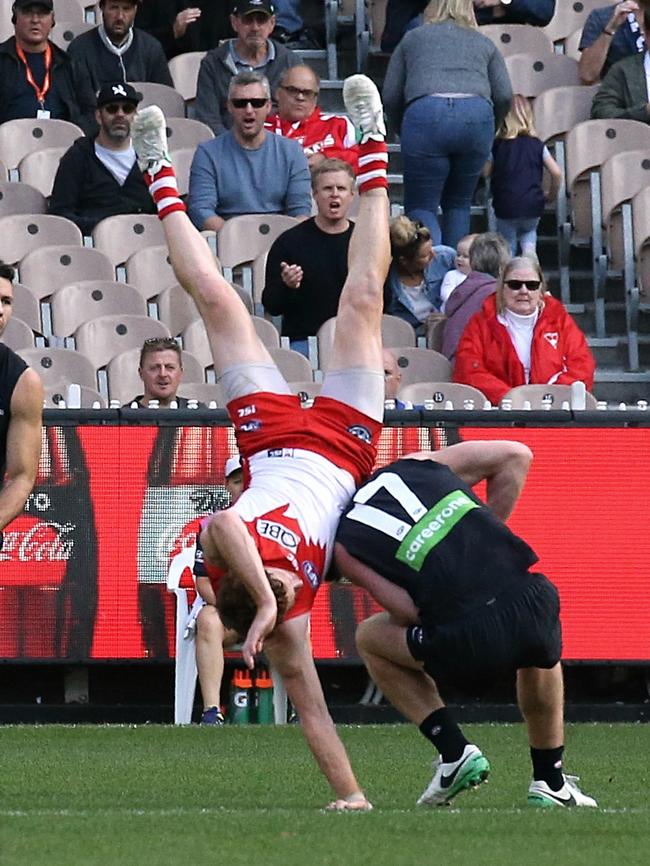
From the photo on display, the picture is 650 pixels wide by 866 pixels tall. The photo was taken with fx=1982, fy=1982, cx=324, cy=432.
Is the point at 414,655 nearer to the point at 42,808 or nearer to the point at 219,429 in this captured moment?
the point at 42,808

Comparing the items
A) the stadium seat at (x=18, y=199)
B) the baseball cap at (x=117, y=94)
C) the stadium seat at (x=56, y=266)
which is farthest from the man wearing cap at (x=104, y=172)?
the stadium seat at (x=56, y=266)

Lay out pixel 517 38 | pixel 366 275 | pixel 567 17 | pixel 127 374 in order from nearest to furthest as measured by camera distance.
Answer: pixel 366 275
pixel 127 374
pixel 517 38
pixel 567 17

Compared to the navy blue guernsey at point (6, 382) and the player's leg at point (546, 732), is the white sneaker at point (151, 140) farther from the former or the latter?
the player's leg at point (546, 732)

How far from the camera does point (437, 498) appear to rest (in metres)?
6.63

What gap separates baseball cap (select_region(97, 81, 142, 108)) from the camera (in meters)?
14.1

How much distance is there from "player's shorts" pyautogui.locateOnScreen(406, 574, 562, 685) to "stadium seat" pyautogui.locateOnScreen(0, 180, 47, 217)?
27.6ft

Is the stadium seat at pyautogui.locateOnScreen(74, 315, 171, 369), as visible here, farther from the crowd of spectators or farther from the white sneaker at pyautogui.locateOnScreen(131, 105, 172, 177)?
the white sneaker at pyautogui.locateOnScreen(131, 105, 172, 177)

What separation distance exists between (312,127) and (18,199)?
2411 millimetres

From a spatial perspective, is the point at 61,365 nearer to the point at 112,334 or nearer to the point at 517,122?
the point at 112,334

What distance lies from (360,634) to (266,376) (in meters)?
1.18

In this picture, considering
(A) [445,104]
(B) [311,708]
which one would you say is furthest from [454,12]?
(B) [311,708]

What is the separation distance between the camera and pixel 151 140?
848 cm

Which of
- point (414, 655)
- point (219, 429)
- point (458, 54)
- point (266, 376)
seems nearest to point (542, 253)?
point (458, 54)

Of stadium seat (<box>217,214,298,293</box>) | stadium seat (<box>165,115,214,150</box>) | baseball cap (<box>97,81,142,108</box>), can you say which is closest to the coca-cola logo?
stadium seat (<box>217,214,298,293</box>)
